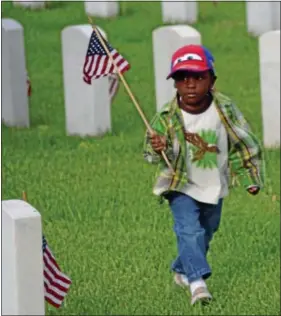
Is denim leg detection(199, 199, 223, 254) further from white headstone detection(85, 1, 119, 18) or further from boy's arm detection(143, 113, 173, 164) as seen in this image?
white headstone detection(85, 1, 119, 18)

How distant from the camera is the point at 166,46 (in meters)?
12.6

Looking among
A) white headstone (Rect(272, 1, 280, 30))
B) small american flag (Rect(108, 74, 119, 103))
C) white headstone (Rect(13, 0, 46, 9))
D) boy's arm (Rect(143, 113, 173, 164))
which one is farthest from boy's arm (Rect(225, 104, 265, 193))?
white headstone (Rect(13, 0, 46, 9))

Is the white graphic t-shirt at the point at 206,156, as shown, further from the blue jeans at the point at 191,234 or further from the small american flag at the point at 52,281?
the small american flag at the point at 52,281

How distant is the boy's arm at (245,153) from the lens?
7984mm

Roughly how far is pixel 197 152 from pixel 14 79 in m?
5.77

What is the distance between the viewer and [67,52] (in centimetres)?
1307

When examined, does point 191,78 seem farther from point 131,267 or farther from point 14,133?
point 14,133

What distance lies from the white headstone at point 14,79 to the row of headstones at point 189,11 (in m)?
5.71

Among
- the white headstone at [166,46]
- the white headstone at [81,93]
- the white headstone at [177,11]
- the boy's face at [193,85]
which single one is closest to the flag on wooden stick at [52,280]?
the boy's face at [193,85]

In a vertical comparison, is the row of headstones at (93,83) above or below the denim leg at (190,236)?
above

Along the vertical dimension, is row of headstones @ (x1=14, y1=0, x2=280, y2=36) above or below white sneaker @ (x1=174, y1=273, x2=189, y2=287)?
above

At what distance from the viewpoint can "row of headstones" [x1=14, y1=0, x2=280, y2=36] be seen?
737 inches

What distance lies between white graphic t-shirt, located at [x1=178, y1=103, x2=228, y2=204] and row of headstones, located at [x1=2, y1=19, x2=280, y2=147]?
419cm

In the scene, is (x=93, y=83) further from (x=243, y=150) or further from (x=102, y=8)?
(x=102, y=8)
